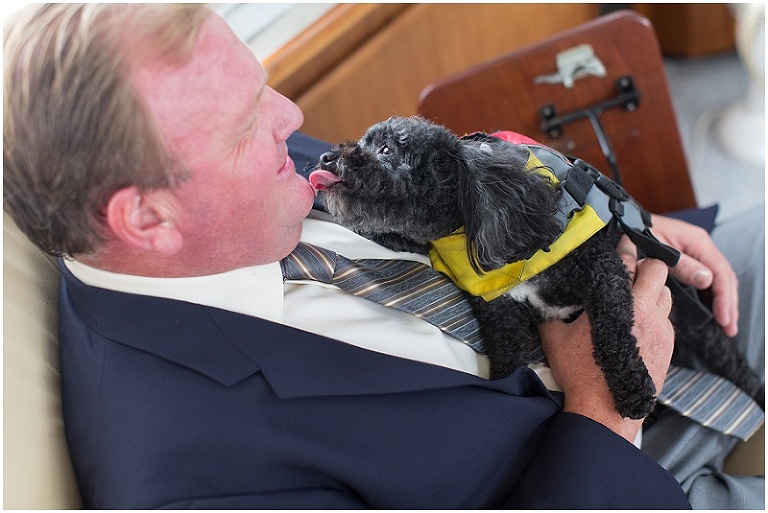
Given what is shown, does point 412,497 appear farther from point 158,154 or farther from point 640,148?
point 640,148

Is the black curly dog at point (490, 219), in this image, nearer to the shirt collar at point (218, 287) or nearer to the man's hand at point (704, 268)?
the shirt collar at point (218, 287)

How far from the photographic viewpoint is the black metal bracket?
165 centimetres

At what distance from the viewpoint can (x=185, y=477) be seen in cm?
91

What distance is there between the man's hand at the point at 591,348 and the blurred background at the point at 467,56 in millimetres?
1005

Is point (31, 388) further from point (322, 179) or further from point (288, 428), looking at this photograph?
point (322, 179)

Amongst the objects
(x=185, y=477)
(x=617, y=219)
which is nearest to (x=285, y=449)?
(x=185, y=477)

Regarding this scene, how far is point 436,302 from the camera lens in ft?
3.98

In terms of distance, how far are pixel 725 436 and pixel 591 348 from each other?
385 millimetres

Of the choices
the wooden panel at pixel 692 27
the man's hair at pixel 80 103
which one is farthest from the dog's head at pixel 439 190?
the wooden panel at pixel 692 27

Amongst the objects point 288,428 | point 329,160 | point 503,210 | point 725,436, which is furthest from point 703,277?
point 288,428

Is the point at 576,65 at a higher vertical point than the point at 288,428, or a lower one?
higher

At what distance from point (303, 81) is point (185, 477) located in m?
1.29

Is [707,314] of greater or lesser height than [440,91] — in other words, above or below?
below

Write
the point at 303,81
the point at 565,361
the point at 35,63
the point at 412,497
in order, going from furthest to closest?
the point at 303,81 < the point at 565,361 < the point at 412,497 < the point at 35,63
